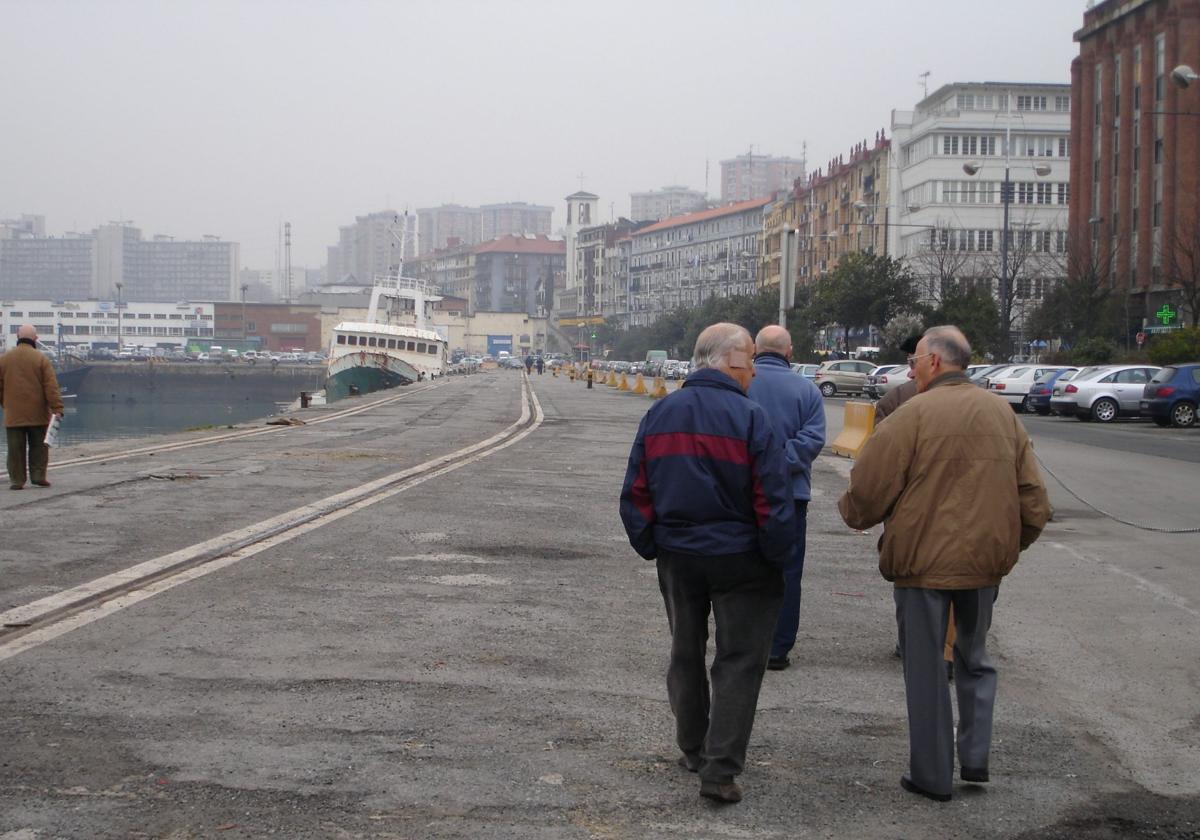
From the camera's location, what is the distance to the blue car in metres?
42.0

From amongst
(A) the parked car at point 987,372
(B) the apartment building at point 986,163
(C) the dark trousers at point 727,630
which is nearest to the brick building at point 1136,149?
(B) the apartment building at point 986,163

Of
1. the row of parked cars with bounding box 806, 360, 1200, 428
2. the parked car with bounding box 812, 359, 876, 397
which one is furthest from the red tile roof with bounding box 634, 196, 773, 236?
the row of parked cars with bounding box 806, 360, 1200, 428

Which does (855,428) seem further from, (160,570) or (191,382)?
(191,382)

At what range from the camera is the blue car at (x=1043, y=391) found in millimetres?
42031

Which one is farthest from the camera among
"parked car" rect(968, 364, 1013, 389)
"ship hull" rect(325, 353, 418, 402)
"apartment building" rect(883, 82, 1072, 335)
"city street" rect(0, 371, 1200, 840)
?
"apartment building" rect(883, 82, 1072, 335)

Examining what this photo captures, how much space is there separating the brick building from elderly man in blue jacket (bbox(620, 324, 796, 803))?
2330 inches

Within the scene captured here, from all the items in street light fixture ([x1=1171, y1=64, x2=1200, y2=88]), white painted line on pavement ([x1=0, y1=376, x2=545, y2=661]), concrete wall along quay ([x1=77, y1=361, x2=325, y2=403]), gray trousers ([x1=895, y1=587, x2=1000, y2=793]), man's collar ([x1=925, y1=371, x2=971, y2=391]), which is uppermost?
street light fixture ([x1=1171, y1=64, x2=1200, y2=88])

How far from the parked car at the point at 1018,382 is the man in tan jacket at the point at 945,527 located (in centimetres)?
4038

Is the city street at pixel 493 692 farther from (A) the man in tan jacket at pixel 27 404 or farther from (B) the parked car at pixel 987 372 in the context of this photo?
(B) the parked car at pixel 987 372

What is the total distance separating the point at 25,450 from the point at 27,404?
51cm

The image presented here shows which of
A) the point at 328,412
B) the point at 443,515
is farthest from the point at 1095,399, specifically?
the point at 443,515

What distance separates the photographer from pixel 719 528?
5094 millimetres

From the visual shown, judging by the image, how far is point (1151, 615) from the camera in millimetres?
9625

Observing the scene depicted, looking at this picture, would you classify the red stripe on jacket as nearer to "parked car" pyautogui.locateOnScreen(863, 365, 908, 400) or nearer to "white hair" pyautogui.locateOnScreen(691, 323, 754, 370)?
"white hair" pyautogui.locateOnScreen(691, 323, 754, 370)
